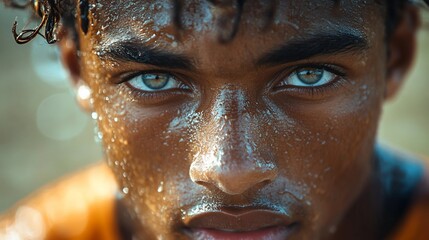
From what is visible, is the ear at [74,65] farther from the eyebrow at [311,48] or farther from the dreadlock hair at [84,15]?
the eyebrow at [311,48]

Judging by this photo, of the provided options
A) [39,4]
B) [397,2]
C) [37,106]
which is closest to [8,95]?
[37,106]

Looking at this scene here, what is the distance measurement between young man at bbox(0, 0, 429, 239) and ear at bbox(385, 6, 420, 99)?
0.19 metres

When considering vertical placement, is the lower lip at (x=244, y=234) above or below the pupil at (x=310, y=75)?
below

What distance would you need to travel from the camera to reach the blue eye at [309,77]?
1.18 m

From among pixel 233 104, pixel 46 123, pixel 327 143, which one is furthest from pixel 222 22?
pixel 46 123

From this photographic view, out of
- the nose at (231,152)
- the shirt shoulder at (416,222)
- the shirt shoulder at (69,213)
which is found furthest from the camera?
the shirt shoulder at (69,213)

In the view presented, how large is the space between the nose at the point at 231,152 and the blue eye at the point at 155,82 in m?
0.10

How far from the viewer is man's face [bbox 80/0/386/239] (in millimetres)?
1099

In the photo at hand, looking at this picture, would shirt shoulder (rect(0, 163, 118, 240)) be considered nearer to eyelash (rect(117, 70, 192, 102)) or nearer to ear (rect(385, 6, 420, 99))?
eyelash (rect(117, 70, 192, 102))

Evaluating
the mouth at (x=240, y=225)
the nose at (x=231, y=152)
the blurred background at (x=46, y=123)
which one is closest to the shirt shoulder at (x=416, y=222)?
the mouth at (x=240, y=225)

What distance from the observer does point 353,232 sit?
158 centimetres

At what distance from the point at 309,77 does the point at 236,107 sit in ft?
0.54

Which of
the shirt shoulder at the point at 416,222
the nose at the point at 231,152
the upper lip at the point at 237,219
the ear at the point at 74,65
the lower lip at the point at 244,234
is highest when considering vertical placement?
the ear at the point at 74,65

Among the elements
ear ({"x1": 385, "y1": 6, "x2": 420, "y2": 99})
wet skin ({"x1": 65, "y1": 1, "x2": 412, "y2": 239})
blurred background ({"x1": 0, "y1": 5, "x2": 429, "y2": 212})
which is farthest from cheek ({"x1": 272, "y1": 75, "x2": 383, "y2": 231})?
blurred background ({"x1": 0, "y1": 5, "x2": 429, "y2": 212})
